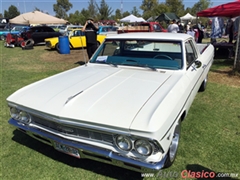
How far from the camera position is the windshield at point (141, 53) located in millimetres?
3422

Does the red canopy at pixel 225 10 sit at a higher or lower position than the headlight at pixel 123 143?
higher

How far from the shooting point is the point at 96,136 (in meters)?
2.22

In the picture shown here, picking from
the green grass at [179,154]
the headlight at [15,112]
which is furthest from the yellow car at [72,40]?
the headlight at [15,112]

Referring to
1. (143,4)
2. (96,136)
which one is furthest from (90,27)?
(143,4)

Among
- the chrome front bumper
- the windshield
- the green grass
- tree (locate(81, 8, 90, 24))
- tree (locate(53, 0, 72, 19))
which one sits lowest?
the green grass

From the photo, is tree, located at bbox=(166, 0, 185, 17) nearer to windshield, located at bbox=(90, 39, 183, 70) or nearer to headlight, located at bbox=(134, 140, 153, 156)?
windshield, located at bbox=(90, 39, 183, 70)

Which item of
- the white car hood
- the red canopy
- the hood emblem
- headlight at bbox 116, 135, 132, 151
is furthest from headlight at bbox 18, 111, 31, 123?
the red canopy

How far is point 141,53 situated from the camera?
3.89 m

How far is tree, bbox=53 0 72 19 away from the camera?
6975 centimetres

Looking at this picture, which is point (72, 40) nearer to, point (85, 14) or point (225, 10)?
point (225, 10)

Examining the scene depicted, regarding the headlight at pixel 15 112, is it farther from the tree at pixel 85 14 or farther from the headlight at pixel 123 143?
the tree at pixel 85 14

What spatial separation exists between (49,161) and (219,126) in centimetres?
278

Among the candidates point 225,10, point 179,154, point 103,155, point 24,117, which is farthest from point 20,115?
point 225,10

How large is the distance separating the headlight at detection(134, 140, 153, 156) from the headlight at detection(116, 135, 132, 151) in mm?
69
